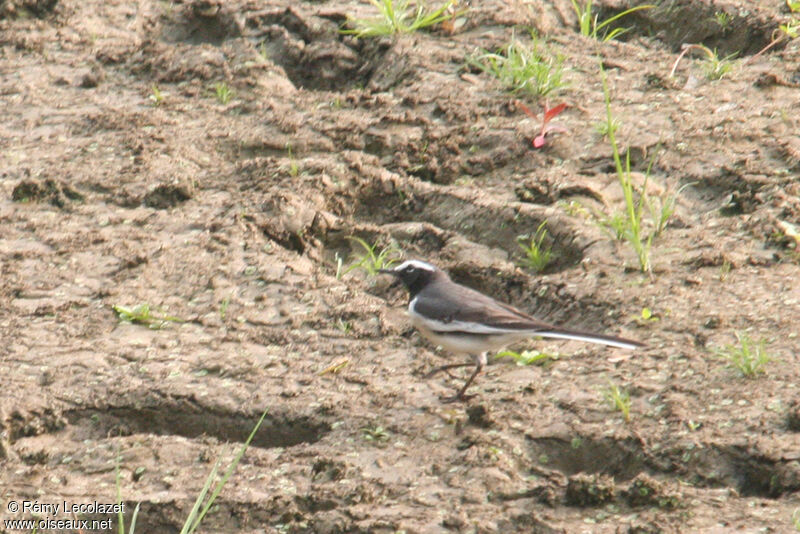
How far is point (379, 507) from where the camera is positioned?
4.38m

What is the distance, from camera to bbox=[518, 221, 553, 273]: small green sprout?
6.16 meters

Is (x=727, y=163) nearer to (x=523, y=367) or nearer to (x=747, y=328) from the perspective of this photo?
(x=747, y=328)

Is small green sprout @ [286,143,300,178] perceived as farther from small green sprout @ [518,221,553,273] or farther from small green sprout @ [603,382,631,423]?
small green sprout @ [603,382,631,423]

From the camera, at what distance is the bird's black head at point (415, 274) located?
5.76 metres

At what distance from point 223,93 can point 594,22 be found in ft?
9.64

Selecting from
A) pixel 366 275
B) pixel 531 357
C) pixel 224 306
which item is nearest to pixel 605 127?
pixel 366 275

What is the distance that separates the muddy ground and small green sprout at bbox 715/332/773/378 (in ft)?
0.20

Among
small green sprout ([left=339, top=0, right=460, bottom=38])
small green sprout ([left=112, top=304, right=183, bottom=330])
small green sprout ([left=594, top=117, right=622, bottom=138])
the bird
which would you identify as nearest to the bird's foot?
the bird

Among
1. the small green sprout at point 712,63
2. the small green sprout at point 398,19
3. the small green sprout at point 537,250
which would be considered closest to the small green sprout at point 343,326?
the small green sprout at point 537,250

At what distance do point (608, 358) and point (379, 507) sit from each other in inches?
60.9

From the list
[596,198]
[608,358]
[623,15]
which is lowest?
[608,358]

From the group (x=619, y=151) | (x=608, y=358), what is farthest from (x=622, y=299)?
(x=619, y=151)

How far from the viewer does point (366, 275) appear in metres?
6.29

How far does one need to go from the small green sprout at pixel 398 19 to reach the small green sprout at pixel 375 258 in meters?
2.25
